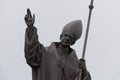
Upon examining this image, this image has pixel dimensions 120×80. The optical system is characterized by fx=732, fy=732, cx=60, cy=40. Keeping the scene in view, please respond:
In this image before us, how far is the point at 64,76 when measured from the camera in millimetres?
20234

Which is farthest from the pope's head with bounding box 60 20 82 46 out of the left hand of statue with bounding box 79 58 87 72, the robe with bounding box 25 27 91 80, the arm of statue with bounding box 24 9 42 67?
the arm of statue with bounding box 24 9 42 67

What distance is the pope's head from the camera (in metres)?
20.3

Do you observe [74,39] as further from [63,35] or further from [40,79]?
[40,79]

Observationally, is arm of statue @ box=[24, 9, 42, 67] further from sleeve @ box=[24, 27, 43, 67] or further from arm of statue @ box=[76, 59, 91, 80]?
arm of statue @ box=[76, 59, 91, 80]

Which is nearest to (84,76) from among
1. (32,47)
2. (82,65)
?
(82,65)

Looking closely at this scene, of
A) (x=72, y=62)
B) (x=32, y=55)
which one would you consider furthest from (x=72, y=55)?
(x=32, y=55)

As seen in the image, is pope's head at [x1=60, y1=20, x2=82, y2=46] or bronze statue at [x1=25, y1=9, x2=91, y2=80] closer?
bronze statue at [x1=25, y1=9, x2=91, y2=80]

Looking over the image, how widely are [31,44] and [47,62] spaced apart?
2.63 ft

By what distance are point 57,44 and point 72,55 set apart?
1.76 feet

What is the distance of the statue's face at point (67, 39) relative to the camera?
20297 millimetres

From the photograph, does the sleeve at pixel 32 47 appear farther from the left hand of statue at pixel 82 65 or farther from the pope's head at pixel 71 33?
the left hand of statue at pixel 82 65

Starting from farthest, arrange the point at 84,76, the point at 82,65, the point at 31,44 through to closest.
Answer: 1. the point at 84,76
2. the point at 82,65
3. the point at 31,44

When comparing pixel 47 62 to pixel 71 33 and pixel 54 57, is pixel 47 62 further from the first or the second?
pixel 71 33

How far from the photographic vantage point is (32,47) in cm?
1962
